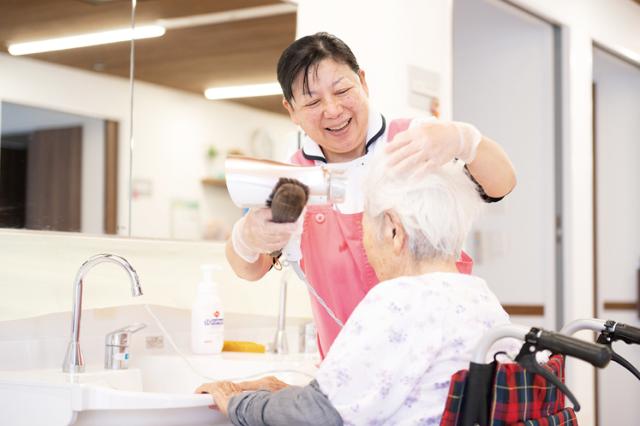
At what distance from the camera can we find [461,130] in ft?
5.64

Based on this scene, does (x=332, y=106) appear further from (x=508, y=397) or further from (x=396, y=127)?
(x=508, y=397)

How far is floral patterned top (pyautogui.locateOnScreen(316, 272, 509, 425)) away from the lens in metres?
1.45

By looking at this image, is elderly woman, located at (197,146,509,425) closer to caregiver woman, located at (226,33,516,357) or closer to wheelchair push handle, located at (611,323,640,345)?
caregiver woman, located at (226,33,516,357)

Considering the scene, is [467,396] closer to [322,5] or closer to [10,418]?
[10,418]

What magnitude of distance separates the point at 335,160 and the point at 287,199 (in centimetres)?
54

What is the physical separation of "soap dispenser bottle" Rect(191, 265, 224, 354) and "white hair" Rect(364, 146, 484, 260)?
740 millimetres

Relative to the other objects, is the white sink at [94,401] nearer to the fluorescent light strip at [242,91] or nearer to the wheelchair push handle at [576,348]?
the wheelchair push handle at [576,348]

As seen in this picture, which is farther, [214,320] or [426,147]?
[214,320]

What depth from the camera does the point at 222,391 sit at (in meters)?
1.67

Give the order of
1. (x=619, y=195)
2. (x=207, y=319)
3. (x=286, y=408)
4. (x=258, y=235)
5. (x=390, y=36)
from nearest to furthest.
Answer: (x=286, y=408)
(x=258, y=235)
(x=207, y=319)
(x=390, y=36)
(x=619, y=195)

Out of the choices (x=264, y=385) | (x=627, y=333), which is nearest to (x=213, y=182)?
(x=264, y=385)

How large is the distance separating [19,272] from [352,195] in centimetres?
83

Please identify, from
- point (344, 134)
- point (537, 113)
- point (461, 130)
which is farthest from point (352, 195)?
point (537, 113)

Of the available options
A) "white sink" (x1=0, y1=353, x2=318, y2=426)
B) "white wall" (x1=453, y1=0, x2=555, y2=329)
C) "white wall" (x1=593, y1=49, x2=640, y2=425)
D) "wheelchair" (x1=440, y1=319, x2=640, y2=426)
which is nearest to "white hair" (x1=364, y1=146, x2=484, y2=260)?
"wheelchair" (x1=440, y1=319, x2=640, y2=426)
